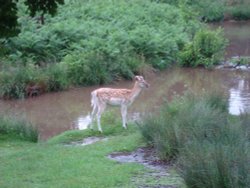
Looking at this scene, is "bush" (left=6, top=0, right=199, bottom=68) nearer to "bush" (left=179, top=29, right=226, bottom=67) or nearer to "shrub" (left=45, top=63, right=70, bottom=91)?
"bush" (left=179, top=29, right=226, bottom=67)

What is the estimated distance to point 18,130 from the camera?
14.8 metres

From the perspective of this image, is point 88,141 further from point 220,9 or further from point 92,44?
point 220,9

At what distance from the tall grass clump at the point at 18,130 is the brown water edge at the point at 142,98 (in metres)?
1.58

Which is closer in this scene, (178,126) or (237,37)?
(178,126)

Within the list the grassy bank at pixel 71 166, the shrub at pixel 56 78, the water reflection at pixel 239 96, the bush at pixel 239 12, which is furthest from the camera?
the bush at pixel 239 12

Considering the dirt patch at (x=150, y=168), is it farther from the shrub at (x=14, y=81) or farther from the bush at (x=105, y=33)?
the bush at (x=105, y=33)

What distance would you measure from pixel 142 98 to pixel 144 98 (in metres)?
0.08

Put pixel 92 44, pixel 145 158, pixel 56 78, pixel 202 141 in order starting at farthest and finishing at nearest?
pixel 92 44
pixel 56 78
pixel 145 158
pixel 202 141

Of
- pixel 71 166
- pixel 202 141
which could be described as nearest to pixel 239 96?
pixel 202 141

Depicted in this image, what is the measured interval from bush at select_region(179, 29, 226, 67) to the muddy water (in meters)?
3.06

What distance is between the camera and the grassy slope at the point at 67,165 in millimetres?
9555

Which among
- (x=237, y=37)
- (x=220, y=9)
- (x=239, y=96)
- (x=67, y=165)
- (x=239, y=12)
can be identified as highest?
(x=220, y=9)

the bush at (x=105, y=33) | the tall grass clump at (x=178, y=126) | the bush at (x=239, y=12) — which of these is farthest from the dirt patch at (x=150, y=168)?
the bush at (x=239, y=12)

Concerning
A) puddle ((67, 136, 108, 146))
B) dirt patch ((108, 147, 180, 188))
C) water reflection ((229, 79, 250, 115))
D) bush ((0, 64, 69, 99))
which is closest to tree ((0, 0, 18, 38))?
dirt patch ((108, 147, 180, 188))
